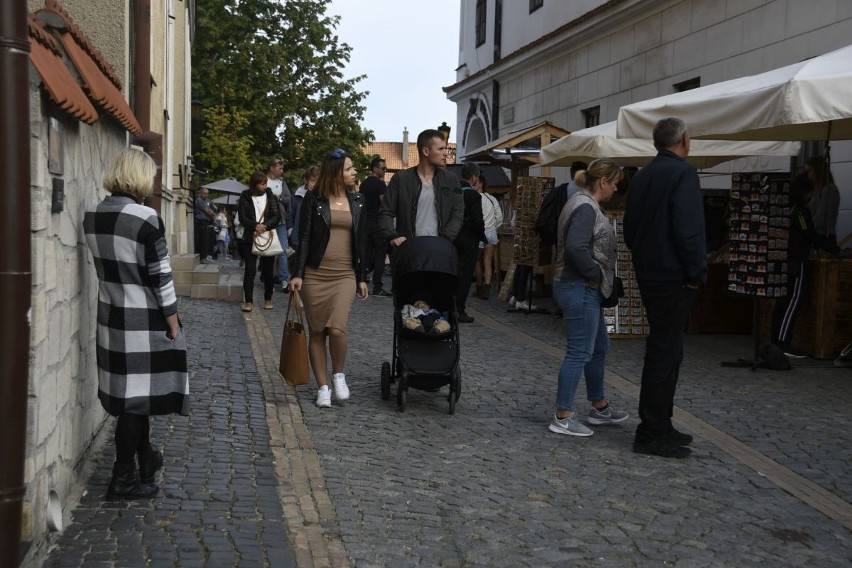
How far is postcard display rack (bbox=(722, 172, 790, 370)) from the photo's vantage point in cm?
1053

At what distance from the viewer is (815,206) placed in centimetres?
1126

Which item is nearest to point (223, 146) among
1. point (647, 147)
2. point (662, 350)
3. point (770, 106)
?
point (647, 147)

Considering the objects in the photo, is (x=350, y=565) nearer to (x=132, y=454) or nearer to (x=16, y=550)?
(x=132, y=454)

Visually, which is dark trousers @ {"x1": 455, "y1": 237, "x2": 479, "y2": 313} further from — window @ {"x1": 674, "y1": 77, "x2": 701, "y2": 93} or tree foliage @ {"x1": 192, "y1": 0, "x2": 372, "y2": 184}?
tree foliage @ {"x1": 192, "y1": 0, "x2": 372, "y2": 184}

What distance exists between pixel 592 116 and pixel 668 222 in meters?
15.8

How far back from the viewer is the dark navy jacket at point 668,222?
6625 millimetres

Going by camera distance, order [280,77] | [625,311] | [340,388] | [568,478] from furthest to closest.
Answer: [280,77] < [625,311] < [340,388] < [568,478]

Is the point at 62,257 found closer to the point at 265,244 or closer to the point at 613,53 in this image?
the point at 265,244

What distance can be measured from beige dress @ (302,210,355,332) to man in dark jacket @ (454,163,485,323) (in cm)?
571

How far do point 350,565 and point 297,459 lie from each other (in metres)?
1.83

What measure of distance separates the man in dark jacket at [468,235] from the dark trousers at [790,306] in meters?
4.26

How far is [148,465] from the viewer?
5.66 m

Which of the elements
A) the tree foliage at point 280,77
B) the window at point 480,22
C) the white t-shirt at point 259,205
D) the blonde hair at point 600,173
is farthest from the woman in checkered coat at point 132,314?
the tree foliage at point 280,77

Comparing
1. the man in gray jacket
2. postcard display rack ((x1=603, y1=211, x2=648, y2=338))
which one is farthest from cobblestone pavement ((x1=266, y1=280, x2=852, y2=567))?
postcard display rack ((x1=603, y1=211, x2=648, y2=338))
